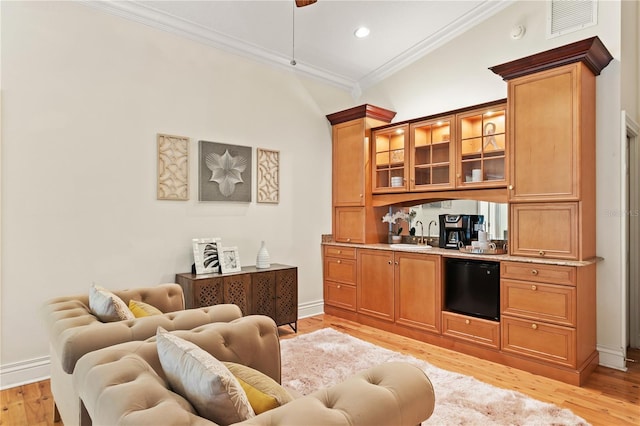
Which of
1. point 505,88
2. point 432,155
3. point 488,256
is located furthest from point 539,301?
point 505,88

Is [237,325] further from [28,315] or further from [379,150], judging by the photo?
[379,150]

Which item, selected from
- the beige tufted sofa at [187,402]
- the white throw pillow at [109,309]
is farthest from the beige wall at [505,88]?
the white throw pillow at [109,309]

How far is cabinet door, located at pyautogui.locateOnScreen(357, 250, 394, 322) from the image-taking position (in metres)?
4.33

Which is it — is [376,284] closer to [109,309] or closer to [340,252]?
[340,252]

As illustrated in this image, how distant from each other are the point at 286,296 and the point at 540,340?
248cm

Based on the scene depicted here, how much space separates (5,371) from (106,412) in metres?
2.67

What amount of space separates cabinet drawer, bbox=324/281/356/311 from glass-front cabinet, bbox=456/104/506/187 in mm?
1894

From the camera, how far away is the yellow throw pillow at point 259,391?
49.5 inches

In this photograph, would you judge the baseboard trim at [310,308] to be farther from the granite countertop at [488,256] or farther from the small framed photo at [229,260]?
the small framed photo at [229,260]

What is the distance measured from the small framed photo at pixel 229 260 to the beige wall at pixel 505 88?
2.82 m

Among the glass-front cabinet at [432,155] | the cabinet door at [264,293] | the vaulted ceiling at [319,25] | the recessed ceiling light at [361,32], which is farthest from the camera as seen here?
the recessed ceiling light at [361,32]

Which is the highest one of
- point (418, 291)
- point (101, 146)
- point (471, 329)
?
point (101, 146)

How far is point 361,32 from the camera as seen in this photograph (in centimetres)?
431

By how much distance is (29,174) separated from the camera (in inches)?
119
